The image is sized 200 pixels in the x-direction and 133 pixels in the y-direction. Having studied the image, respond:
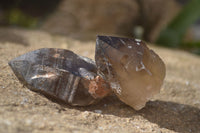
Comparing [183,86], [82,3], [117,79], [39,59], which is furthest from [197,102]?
[82,3]

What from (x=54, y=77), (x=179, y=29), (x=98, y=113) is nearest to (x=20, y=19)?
(x=179, y=29)

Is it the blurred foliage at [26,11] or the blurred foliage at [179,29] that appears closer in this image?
the blurred foliage at [179,29]

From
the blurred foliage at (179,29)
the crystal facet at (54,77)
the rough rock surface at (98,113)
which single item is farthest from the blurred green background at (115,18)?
the crystal facet at (54,77)

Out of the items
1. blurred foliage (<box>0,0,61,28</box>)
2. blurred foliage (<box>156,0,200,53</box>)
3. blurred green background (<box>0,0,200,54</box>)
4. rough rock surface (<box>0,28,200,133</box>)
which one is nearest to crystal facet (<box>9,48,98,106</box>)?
rough rock surface (<box>0,28,200,133</box>)

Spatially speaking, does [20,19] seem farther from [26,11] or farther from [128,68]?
[128,68]

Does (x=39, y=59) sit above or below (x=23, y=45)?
above

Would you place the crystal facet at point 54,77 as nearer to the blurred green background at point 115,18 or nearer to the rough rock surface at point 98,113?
the rough rock surface at point 98,113

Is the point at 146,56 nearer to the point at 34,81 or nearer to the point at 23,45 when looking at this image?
the point at 34,81
